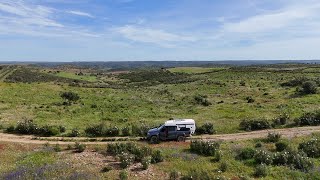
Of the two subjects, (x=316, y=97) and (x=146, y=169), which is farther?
(x=316, y=97)

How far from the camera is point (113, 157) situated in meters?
27.5

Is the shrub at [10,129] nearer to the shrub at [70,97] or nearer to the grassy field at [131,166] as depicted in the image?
the grassy field at [131,166]

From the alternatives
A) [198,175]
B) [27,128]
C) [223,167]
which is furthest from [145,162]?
[27,128]

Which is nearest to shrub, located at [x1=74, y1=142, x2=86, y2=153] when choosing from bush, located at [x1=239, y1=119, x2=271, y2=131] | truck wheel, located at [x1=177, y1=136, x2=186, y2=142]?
truck wheel, located at [x1=177, y1=136, x2=186, y2=142]

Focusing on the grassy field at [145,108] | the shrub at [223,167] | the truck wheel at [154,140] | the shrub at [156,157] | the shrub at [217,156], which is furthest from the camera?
the grassy field at [145,108]

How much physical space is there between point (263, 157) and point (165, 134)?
9.41 metres

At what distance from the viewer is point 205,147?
2834 centimetres

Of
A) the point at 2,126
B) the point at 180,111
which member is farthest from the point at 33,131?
the point at 180,111

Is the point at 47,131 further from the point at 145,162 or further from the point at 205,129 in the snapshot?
the point at 205,129

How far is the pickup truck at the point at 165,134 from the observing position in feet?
106

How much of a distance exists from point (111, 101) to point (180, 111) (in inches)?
634

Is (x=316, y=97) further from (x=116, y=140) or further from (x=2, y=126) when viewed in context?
(x=2, y=126)

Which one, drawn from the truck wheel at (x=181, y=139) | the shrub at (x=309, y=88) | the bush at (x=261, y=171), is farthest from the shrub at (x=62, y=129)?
the shrub at (x=309, y=88)

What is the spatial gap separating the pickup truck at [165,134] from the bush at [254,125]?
8.26 m
